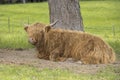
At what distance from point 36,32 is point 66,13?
10.2ft

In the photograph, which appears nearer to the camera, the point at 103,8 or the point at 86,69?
the point at 86,69

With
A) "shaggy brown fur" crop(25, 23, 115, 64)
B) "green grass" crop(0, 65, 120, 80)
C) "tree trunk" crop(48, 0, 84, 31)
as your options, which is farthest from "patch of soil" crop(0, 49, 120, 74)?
"tree trunk" crop(48, 0, 84, 31)

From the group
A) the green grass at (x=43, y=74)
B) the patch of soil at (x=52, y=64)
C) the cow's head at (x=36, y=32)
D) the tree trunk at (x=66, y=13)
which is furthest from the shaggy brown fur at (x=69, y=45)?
the tree trunk at (x=66, y=13)

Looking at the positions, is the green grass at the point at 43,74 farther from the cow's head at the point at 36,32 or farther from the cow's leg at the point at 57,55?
the cow's leg at the point at 57,55

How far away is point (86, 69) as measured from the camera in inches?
480

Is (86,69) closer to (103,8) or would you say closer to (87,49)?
(87,49)

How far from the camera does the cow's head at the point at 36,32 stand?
525 inches

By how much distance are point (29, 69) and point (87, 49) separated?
247 centimetres

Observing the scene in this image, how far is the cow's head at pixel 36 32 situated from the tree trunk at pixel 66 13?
2.67 meters

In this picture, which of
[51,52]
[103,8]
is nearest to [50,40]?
[51,52]

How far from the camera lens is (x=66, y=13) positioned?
53.5 feet

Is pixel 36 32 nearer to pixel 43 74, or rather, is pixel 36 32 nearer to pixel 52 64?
pixel 52 64

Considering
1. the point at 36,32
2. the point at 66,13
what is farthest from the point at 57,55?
the point at 66,13

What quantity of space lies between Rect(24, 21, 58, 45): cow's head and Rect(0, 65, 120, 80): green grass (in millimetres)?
1785
